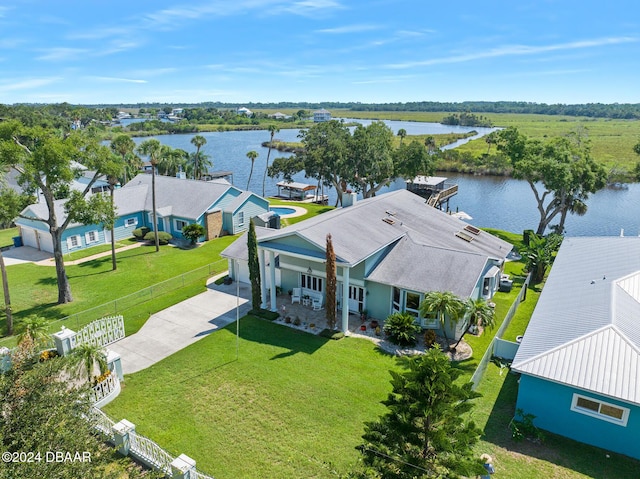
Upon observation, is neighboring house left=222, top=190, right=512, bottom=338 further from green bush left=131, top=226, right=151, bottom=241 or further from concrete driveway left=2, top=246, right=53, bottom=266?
concrete driveway left=2, top=246, right=53, bottom=266

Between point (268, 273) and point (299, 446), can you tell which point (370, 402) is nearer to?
point (299, 446)

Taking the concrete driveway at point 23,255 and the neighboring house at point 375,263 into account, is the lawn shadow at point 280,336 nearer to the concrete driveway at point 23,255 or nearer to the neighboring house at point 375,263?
the neighboring house at point 375,263

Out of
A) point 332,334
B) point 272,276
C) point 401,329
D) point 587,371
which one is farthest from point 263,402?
point 587,371

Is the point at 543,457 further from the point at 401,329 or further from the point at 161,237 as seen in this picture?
the point at 161,237

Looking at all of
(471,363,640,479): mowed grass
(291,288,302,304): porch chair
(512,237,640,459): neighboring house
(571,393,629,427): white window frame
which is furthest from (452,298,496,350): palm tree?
(291,288,302,304): porch chair

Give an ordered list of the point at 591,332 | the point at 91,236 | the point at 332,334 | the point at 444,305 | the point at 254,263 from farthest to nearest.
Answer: the point at 91,236 → the point at 254,263 → the point at 332,334 → the point at 444,305 → the point at 591,332

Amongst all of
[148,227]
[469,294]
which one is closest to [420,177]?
[148,227]

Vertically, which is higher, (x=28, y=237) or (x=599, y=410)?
(x=28, y=237)
